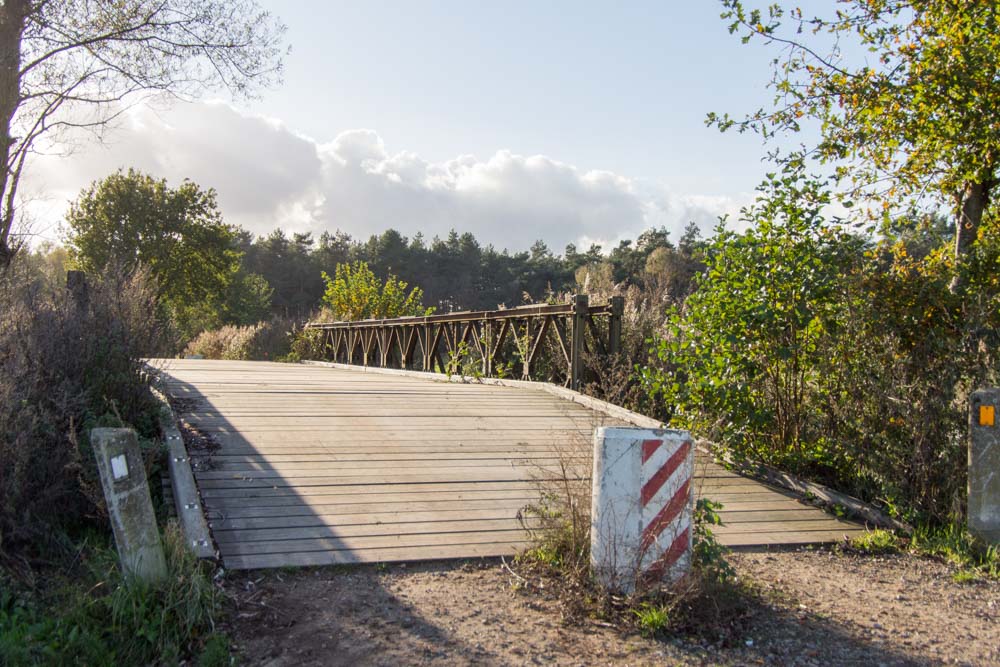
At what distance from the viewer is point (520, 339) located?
35.6ft

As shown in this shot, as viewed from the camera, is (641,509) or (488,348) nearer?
(641,509)

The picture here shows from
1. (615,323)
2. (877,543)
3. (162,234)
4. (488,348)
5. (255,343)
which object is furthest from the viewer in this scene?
(162,234)

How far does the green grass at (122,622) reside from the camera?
327cm

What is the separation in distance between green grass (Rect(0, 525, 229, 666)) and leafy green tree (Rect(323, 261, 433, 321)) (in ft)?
57.9

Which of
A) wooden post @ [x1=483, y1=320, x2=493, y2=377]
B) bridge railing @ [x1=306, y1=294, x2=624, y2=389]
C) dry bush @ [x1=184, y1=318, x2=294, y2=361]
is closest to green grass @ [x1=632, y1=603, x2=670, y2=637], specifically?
bridge railing @ [x1=306, y1=294, x2=624, y2=389]

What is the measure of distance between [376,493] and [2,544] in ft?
6.89

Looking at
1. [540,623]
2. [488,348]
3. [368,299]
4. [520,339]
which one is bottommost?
[540,623]

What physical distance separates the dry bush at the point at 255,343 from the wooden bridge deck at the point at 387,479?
1660 cm

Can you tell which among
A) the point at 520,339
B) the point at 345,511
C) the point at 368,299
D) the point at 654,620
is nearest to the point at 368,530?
the point at 345,511

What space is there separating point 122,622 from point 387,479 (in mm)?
2291

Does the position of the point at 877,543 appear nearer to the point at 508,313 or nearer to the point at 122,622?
the point at 122,622

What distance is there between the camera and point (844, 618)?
369 cm

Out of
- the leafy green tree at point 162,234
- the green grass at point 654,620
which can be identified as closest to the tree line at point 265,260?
the leafy green tree at point 162,234

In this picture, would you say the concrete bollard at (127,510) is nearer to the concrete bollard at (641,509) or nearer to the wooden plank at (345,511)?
the wooden plank at (345,511)
